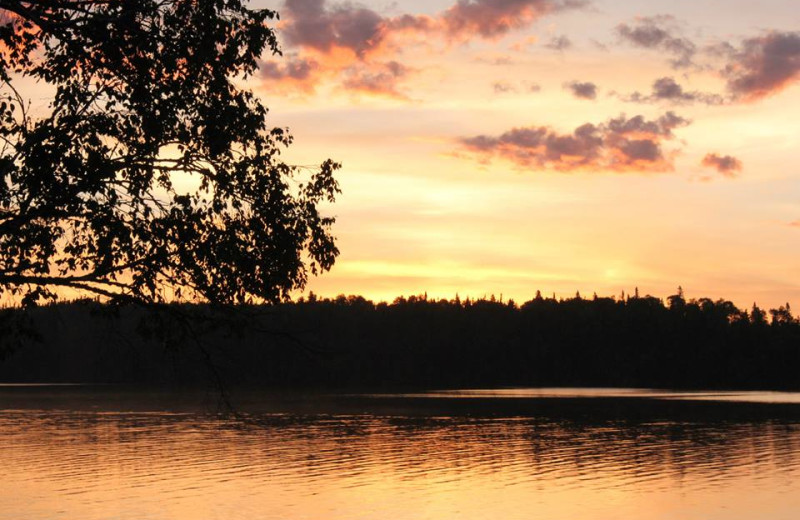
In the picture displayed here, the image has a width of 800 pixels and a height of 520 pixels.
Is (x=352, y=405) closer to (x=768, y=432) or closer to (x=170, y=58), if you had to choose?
(x=768, y=432)

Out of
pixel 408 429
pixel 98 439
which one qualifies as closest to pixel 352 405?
pixel 408 429

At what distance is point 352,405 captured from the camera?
128250mm

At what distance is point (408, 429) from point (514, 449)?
726 inches

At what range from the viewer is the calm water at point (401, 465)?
4466 centimetres

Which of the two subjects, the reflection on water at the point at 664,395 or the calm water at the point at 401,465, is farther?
the reflection on water at the point at 664,395

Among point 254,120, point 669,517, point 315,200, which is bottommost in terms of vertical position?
point 669,517

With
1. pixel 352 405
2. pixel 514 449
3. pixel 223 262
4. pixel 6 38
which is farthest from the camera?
pixel 352 405

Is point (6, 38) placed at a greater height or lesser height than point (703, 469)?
greater

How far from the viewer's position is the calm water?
44656mm

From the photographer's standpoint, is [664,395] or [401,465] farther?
[664,395]

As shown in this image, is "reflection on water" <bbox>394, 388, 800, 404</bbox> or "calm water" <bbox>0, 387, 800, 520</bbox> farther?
"reflection on water" <bbox>394, 388, 800, 404</bbox>

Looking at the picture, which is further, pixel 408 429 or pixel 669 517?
pixel 408 429

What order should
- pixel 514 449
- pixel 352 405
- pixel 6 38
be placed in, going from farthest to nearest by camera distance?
pixel 352 405 < pixel 514 449 < pixel 6 38

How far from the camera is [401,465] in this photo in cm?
6050
